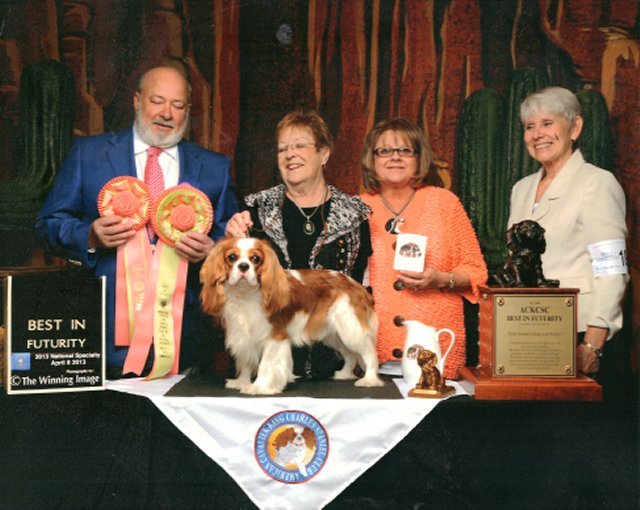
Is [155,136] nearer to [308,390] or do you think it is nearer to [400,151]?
[400,151]

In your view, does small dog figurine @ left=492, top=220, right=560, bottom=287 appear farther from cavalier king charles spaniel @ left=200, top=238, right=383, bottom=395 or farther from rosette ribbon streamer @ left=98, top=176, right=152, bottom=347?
rosette ribbon streamer @ left=98, top=176, right=152, bottom=347

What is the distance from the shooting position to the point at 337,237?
278cm

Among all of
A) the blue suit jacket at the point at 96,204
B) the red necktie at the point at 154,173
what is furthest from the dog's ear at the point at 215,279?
the red necktie at the point at 154,173

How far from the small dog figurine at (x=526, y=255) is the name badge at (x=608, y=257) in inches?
12.3

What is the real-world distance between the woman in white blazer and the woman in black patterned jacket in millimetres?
696

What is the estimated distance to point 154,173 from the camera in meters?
2.90

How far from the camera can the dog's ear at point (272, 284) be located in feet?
8.00

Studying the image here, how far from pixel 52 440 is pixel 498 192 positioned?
193cm

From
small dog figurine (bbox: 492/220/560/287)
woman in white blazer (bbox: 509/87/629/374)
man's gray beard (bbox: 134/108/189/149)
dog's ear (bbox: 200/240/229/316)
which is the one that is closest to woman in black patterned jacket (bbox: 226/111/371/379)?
dog's ear (bbox: 200/240/229/316)

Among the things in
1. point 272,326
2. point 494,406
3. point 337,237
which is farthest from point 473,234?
point 272,326

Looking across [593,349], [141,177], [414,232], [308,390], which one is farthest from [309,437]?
[141,177]

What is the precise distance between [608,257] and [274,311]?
1.26 metres

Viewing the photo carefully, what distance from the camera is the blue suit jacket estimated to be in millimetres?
2842

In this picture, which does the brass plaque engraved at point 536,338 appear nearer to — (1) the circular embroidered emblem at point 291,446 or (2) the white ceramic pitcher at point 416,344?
(2) the white ceramic pitcher at point 416,344
